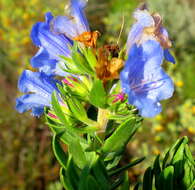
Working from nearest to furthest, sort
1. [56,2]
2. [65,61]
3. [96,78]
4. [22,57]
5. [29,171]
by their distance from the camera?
[96,78]
[65,61]
[29,171]
[22,57]
[56,2]

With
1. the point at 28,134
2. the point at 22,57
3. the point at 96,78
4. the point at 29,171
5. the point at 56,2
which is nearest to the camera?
the point at 96,78

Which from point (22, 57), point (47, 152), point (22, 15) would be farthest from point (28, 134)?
point (22, 15)

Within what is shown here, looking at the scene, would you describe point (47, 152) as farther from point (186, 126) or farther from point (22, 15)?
point (22, 15)

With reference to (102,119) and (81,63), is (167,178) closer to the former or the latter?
(102,119)

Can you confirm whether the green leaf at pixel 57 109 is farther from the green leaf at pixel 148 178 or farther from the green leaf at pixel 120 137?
the green leaf at pixel 148 178

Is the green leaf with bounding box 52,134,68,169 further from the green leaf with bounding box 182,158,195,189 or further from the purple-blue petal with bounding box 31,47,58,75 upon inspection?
the green leaf with bounding box 182,158,195,189
